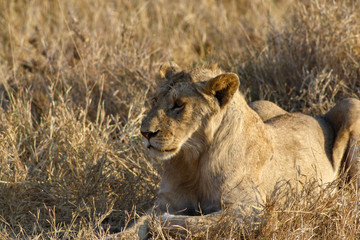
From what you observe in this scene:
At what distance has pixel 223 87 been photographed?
347cm

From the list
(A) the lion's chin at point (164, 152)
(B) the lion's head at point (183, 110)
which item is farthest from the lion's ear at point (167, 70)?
(A) the lion's chin at point (164, 152)

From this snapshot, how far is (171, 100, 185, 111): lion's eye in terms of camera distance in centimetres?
348

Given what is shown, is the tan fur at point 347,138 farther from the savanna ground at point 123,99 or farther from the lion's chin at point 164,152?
the lion's chin at point 164,152

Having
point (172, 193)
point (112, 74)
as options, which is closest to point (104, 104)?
point (112, 74)

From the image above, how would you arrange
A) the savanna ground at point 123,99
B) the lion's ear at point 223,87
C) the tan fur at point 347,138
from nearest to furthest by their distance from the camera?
the lion's ear at point 223,87 → the savanna ground at point 123,99 → the tan fur at point 347,138

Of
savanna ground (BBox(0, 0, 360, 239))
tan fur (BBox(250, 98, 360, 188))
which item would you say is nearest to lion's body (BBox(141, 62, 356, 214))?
savanna ground (BBox(0, 0, 360, 239))

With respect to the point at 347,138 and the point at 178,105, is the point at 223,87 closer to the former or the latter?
the point at 178,105

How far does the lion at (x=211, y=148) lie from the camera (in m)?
3.47

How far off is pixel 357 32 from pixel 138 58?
2276mm

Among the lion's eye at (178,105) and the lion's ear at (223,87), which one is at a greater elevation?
the lion's ear at (223,87)

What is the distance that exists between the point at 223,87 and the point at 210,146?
1.28 feet

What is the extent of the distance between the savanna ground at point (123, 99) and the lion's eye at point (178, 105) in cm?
72

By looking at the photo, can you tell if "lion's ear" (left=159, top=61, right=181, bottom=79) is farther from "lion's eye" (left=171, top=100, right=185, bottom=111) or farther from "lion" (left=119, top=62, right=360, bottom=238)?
"lion's eye" (left=171, top=100, right=185, bottom=111)

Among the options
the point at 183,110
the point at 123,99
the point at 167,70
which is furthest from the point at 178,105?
the point at 123,99
